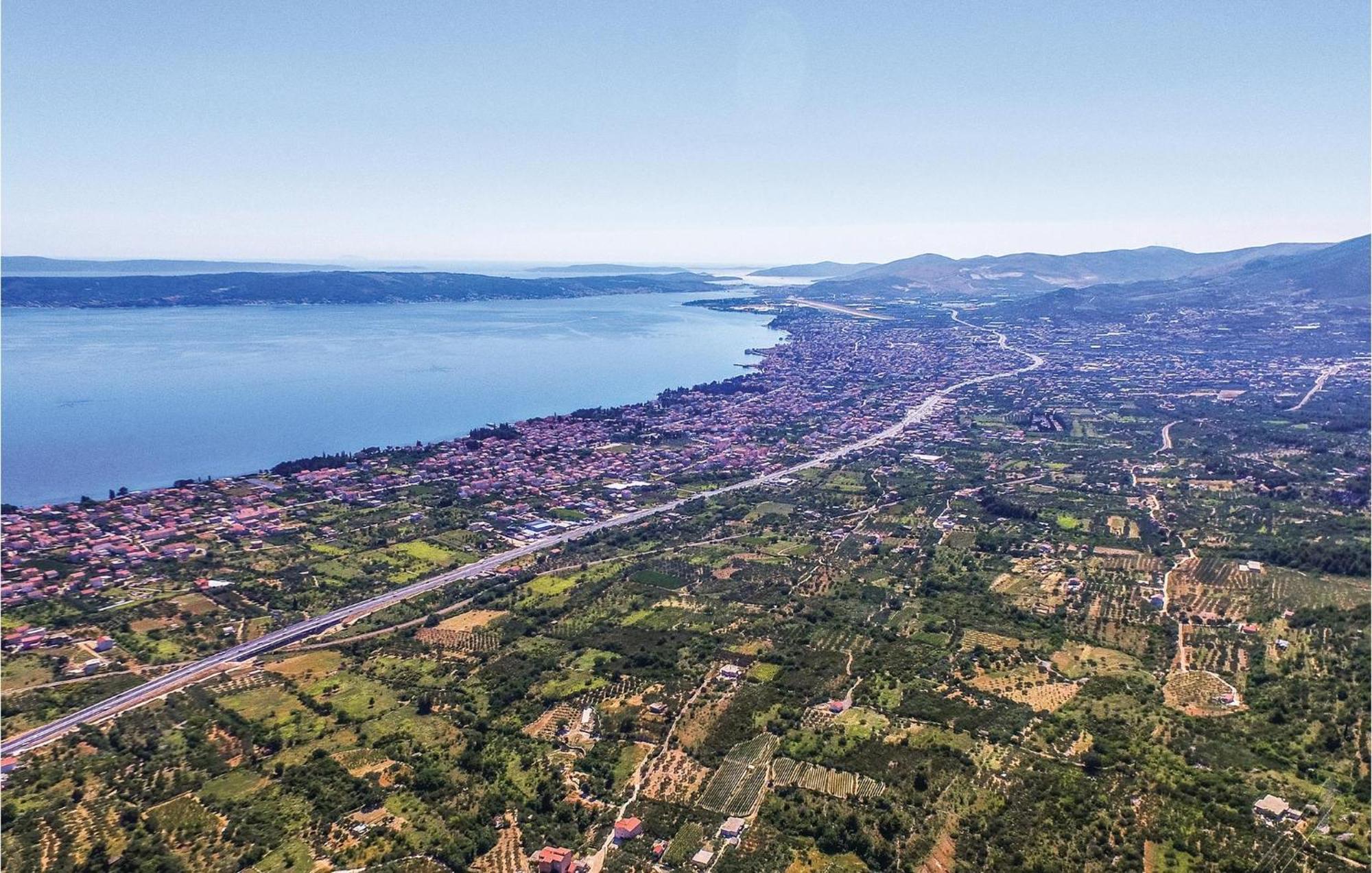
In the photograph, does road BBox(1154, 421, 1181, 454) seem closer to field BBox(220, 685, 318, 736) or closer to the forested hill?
field BBox(220, 685, 318, 736)

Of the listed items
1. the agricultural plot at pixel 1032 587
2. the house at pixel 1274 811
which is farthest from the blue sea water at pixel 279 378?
the house at pixel 1274 811

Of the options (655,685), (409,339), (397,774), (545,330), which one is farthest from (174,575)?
(545,330)

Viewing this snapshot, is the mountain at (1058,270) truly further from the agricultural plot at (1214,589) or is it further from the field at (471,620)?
the field at (471,620)

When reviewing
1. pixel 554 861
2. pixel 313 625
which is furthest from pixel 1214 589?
pixel 313 625

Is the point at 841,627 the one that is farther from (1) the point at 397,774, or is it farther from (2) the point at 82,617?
(2) the point at 82,617

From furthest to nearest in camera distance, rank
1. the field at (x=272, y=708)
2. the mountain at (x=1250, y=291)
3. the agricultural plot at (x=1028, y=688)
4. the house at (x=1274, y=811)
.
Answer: the mountain at (x=1250, y=291), the agricultural plot at (x=1028, y=688), the field at (x=272, y=708), the house at (x=1274, y=811)

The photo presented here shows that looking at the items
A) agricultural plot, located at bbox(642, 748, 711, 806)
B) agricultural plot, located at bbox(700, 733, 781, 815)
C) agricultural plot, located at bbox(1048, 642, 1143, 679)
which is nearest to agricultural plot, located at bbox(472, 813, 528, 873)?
agricultural plot, located at bbox(642, 748, 711, 806)
